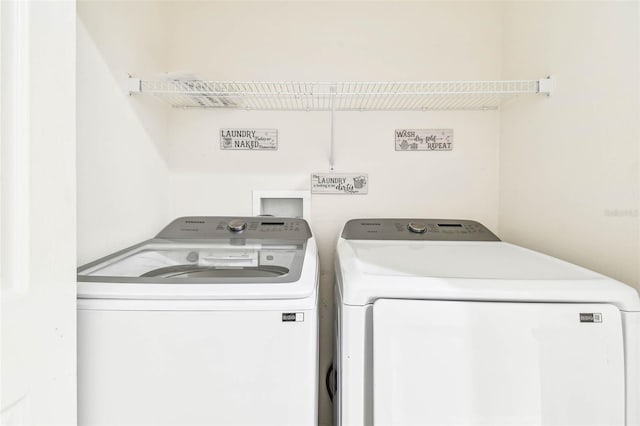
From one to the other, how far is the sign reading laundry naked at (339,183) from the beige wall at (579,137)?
0.73 meters

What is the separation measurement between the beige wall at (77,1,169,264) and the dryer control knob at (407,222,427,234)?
120cm

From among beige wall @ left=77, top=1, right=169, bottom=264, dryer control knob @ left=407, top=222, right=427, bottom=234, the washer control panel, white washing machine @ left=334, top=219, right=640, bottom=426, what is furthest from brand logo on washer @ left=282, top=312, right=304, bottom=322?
dryer control knob @ left=407, top=222, right=427, bottom=234

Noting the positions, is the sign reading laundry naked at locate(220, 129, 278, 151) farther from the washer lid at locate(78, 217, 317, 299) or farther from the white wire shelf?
the washer lid at locate(78, 217, 317, 299)

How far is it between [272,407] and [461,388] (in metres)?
0.44

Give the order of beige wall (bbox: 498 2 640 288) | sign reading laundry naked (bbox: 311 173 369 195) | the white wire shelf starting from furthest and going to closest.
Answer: sign reading laundry naked (bbox: 311 173 369 195) → the white wire shelf → beige wall (bbox: 498 2 640 288)

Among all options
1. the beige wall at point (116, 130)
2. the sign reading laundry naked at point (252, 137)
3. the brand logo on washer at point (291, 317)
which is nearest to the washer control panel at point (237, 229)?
the beige wall at point (116, 130)

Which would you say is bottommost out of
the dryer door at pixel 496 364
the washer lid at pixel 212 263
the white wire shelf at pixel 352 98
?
the dryer door at pixel 496 364

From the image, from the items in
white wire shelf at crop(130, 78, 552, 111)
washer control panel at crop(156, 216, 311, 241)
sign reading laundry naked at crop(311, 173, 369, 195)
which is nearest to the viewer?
washer control panel at crop(156, 216, 311, 241)

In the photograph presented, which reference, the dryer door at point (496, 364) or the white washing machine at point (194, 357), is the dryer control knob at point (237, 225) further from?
the dryer door at point (496, 364)

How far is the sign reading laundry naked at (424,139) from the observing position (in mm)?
1608

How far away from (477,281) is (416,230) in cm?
63

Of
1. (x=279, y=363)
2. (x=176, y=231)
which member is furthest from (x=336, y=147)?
(x=279, y=363)

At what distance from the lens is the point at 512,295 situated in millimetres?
723

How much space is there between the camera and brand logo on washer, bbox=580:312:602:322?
70cm
